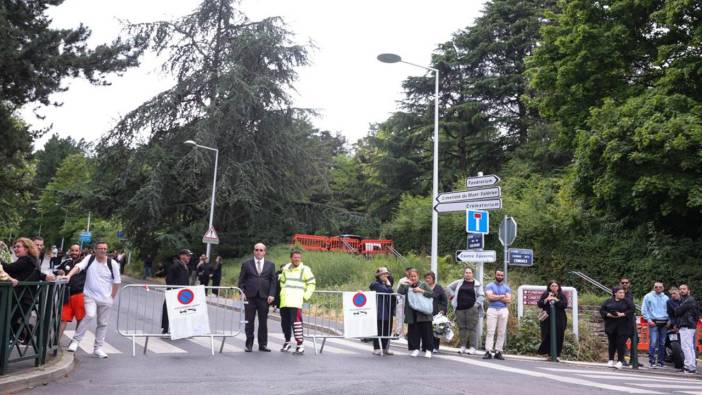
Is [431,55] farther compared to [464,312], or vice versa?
[431,55]

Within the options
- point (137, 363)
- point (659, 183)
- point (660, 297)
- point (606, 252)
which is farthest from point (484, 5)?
point (137, 363)

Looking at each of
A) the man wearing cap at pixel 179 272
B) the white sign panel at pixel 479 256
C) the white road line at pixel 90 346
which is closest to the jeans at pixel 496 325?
the white sign panel at pixel 479 256

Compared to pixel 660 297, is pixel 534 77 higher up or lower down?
higher up

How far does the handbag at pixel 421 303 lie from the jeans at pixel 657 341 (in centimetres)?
558

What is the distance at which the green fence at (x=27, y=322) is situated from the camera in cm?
743

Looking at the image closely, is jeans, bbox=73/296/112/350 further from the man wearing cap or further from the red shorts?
the man wearing cap

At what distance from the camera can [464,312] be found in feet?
43.3

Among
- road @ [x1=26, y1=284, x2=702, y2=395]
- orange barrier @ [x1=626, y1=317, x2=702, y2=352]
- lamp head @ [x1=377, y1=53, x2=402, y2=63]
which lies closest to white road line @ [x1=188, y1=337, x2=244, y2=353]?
road @ [x1=26, y1=284, x2=702, y2=395]

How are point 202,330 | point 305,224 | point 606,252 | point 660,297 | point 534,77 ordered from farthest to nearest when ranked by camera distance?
point 305,224 → point 534,77 → point 606,252 → point 660,297 → point 202,330

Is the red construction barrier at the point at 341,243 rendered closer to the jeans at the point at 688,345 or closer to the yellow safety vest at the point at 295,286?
the jeans at the point at 688,345

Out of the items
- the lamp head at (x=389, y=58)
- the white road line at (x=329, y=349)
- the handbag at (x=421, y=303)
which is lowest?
the white road line at (x=329, y=349)

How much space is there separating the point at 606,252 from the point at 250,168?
63.3 feet

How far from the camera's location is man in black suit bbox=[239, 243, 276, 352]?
11.3 meters

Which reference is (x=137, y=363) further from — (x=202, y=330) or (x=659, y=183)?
(x=659, y=183)
